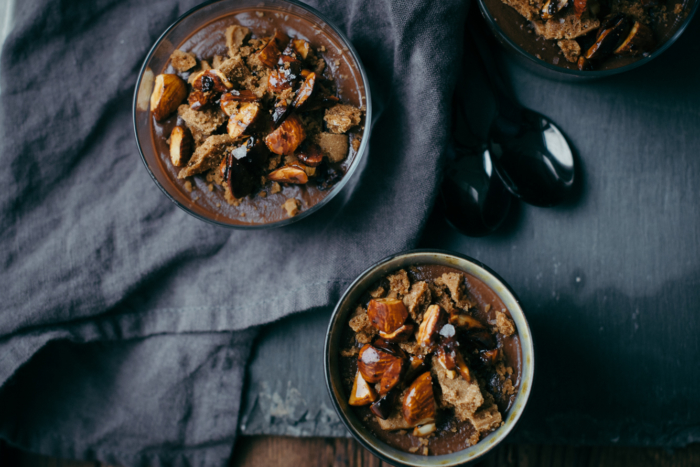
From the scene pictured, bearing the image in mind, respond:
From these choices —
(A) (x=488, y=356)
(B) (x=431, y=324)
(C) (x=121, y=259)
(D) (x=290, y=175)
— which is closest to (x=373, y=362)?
(B) (x=431, y=324)

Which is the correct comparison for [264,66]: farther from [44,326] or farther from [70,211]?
[44,326]

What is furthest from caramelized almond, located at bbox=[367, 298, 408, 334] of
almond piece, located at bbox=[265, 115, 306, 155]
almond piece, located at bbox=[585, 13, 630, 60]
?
almond piece, located at bbox=[585, 13, 630, 60]

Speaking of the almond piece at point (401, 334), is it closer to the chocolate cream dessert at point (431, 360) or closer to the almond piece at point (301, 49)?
the chocolate cream dessert at point (431, 360)

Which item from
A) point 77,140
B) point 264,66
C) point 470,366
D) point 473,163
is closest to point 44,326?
point 77,140

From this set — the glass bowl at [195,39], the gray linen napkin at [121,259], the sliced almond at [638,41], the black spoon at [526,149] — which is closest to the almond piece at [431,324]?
the gray linen napkin at [121,259]

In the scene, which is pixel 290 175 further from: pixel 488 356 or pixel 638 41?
pixel 638 41
